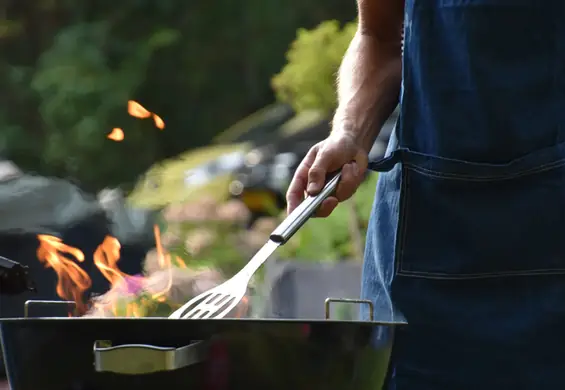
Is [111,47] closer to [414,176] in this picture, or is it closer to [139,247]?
A: [139,247]

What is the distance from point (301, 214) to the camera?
3.89 feet

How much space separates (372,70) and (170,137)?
1503 cm

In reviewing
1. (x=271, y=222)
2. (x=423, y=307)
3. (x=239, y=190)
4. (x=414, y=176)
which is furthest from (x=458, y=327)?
(x=239, y=190)

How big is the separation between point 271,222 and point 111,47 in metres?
11.3

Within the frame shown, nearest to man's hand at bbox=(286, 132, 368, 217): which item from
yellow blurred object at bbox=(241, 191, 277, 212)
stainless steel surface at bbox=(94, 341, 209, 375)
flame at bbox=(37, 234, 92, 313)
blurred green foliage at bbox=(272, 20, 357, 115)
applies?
stainless steel surface at bbox=(94, 341, 209, 375)

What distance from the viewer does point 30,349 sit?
1.02 meters

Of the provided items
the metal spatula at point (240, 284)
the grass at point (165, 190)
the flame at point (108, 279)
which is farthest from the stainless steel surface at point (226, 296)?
the grass at point (165, 190)

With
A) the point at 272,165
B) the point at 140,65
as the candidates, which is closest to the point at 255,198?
the point at 272,165

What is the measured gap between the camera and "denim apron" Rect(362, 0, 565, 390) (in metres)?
1.25

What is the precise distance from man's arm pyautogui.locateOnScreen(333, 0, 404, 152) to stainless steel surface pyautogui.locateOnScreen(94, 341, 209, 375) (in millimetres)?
507

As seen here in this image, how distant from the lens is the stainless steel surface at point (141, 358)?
0.96 metres

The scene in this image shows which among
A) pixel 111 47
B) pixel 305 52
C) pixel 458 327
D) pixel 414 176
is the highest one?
pixel 111 47

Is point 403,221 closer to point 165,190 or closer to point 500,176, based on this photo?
point 500,176

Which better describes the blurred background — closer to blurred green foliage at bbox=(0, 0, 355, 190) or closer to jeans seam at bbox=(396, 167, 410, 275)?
blurred green foliage at bbox=(0, 0, 355, 190)
